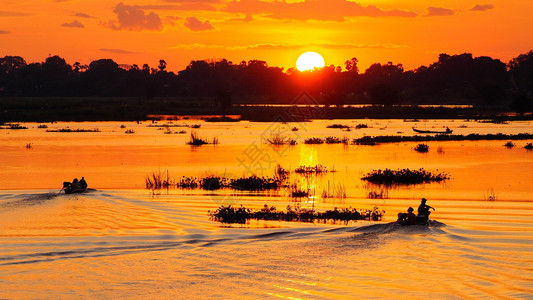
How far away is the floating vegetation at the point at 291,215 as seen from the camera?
937 inches

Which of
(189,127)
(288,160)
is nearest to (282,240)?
(288,160)

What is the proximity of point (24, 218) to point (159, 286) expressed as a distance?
10.9 m

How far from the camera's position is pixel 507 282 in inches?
619

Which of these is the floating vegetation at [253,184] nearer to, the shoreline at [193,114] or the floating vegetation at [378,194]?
the floating vegetation at [378,194]

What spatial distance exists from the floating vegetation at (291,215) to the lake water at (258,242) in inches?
27.7

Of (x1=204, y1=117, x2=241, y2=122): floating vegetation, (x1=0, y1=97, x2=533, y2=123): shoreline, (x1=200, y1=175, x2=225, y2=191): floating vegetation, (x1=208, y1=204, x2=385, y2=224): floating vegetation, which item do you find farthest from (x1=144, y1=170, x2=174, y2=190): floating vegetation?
(x1=0, y1=97, x2=533, y2=123): shoreline

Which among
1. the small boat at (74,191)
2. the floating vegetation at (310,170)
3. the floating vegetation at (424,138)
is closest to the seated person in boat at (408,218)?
the small boat at (74,191)

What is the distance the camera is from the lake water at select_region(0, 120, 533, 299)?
15539 millimetres

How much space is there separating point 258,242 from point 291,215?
4225mm

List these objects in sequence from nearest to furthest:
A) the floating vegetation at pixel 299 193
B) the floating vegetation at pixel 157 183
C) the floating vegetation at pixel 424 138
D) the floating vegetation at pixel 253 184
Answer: the floating vegetation at pixel 299 193, the floating vegetation at pixel 253 184, the floating vegetation at pixel 157 183, the floating vegetation at pixel 424 138

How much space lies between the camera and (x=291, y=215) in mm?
24250

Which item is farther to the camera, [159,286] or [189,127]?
[189,127]

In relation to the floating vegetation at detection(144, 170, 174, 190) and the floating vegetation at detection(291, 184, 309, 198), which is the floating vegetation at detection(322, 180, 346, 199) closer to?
the floating vegetation at detection(291, 184, 309, 198)

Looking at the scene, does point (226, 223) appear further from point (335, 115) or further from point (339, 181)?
point (335, 115)
